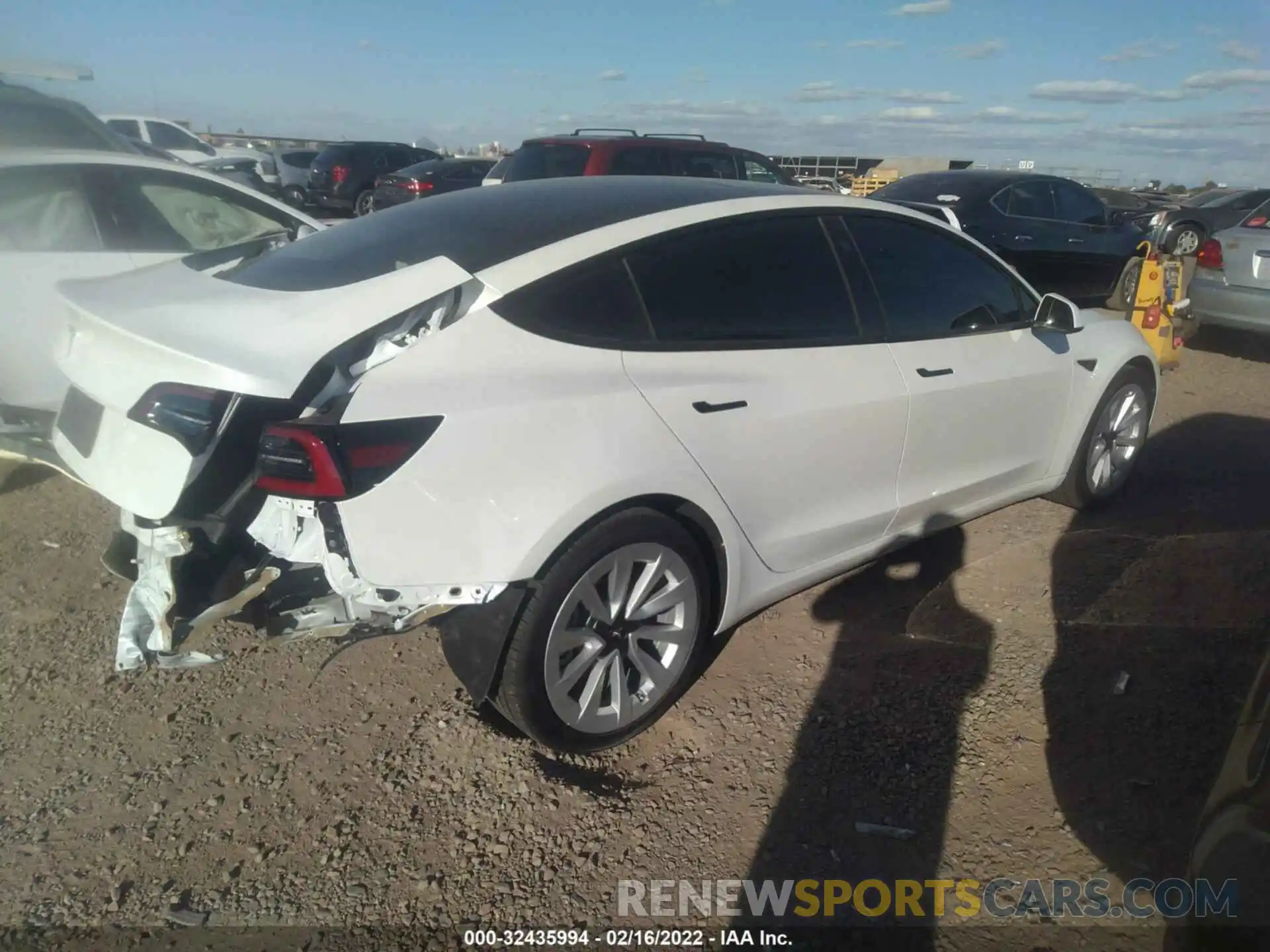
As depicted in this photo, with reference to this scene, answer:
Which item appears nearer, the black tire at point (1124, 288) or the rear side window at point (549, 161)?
the rear side window at point (549, 161)

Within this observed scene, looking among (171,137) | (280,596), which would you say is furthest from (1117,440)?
(171,137)

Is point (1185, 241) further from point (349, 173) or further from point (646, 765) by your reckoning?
point (646, 765)

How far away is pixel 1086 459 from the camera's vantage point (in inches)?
174

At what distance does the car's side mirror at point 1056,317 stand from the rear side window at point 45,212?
4.69 metres

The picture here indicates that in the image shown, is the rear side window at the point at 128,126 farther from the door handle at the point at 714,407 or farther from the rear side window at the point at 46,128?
the door handle at the point at 714,407

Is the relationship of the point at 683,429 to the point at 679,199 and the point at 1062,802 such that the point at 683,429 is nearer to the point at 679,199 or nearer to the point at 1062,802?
the point at 679,199

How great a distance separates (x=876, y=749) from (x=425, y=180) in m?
15.7

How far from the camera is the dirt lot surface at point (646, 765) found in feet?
7.70

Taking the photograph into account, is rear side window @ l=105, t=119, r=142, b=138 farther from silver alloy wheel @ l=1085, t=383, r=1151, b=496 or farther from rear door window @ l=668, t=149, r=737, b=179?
silver alloy wheel @ l=1085, t=383, r=1151, b=496

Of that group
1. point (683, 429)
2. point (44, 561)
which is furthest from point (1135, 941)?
point (44, 561)

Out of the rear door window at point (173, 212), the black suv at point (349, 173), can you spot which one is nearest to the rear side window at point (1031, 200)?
the rear door window at point (173, 212)

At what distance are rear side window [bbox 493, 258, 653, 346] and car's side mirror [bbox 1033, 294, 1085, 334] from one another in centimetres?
214

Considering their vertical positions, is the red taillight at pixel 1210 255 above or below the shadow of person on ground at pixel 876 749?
above

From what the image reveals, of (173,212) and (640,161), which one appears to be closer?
(173,212)
